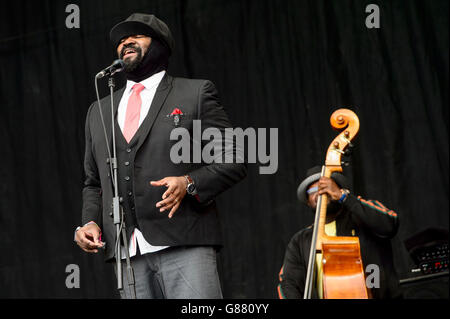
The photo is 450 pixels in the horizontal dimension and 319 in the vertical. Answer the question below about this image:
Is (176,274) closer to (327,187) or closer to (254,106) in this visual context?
(327,187)

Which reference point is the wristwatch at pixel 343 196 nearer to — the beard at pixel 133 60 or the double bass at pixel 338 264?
the double bass at pixel 338 264

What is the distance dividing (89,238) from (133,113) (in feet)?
1.67

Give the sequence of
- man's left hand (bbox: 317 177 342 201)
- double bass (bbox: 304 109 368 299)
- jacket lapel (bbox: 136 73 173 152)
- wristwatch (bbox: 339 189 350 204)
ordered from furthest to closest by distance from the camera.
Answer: wristwatch (bbox: 339 189 350 204) < man's left hand (bbox: 317 177 342 201) < double bass (bbox: 304 109 368 299) < jacket lapel (bbox: 136 73 173 152)

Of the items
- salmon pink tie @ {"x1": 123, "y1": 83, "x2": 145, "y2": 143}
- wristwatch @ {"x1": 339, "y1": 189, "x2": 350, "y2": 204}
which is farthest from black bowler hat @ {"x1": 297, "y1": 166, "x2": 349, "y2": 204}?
salmon pink tie @ {"x1": 123, "y1": 83, "x2": 145, "y2": 143}

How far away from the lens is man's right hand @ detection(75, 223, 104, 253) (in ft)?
7.43

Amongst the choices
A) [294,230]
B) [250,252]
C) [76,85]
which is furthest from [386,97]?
[76,85]

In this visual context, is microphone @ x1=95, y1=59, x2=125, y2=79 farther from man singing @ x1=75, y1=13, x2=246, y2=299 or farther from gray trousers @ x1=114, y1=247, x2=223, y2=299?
gray trousers @ x1=114, y1=247, x2=223, y2=299

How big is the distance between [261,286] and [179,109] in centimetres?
232

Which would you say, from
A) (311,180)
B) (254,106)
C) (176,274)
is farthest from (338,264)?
(254,106)

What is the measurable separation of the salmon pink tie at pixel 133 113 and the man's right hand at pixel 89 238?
0.36 m

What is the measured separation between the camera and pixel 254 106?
15.1ft

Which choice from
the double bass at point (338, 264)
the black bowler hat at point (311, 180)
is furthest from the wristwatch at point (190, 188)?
the black bowler hat at point (311, 180)

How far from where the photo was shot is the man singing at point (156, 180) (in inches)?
88.1
